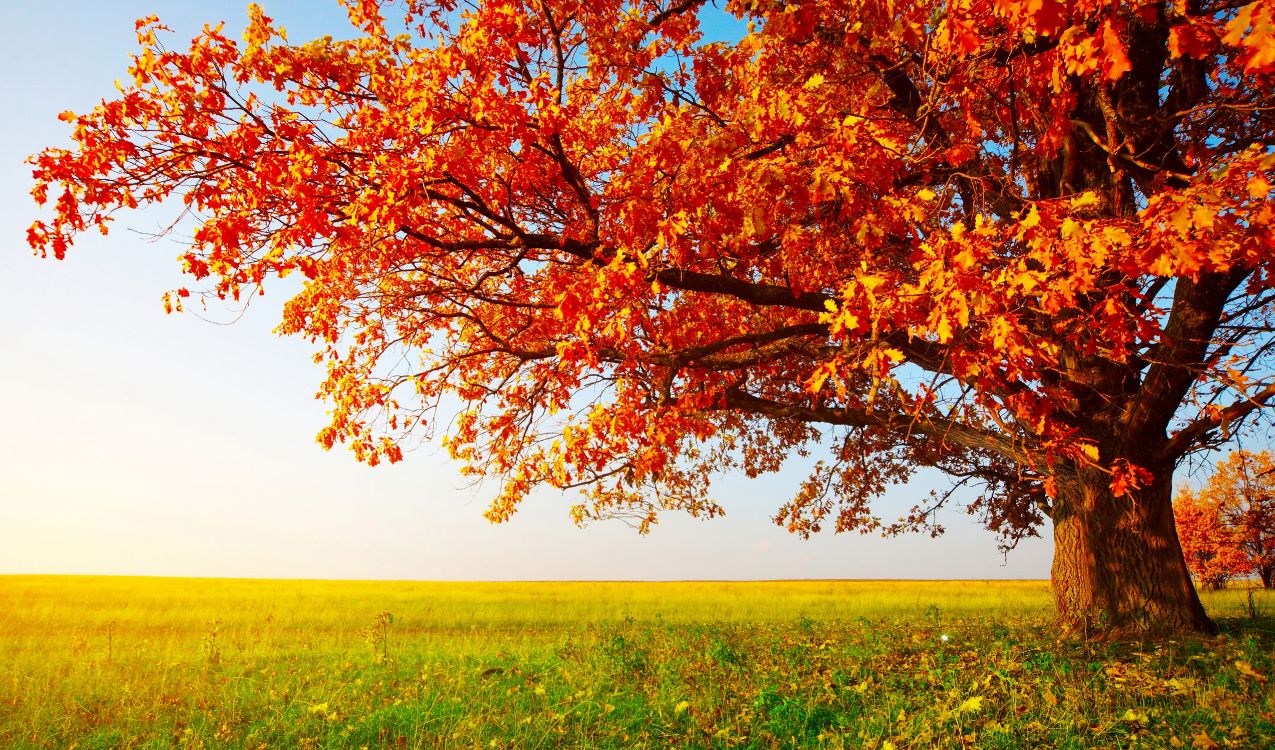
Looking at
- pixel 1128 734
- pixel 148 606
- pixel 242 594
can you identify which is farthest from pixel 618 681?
pixel 242 594

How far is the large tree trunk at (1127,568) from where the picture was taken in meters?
11.9

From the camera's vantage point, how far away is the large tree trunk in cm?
1193

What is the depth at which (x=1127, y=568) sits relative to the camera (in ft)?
40.0

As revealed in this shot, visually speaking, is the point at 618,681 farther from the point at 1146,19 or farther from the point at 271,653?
the point at 1146,19

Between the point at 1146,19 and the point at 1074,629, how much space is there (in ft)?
31.4

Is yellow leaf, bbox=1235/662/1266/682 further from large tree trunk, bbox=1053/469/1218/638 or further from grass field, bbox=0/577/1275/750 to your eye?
large tree trunk, bbox=1053/469/1218/638

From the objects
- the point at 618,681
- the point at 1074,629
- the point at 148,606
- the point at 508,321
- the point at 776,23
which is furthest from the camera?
the point at 148,606

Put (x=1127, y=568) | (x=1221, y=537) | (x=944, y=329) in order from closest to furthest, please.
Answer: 1. (x=944, y=329)
2. (x=1127, y=568)
3. (x=1221, y=537)

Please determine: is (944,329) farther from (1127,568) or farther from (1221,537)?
(1221,537)

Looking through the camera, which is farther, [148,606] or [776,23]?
[148,606]

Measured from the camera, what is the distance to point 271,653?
1231cm

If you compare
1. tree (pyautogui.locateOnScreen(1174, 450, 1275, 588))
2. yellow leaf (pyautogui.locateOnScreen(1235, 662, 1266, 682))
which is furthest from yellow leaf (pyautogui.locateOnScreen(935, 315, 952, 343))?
tree (pyautogui.locateOnScreen(1174, 450, 1275, 588))

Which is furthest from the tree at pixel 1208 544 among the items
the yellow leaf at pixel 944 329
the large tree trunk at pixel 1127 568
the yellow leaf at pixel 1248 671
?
the yellow leaf at pixel 944 329

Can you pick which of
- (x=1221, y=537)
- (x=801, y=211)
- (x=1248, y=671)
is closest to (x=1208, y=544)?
(x=1221, y=537)
